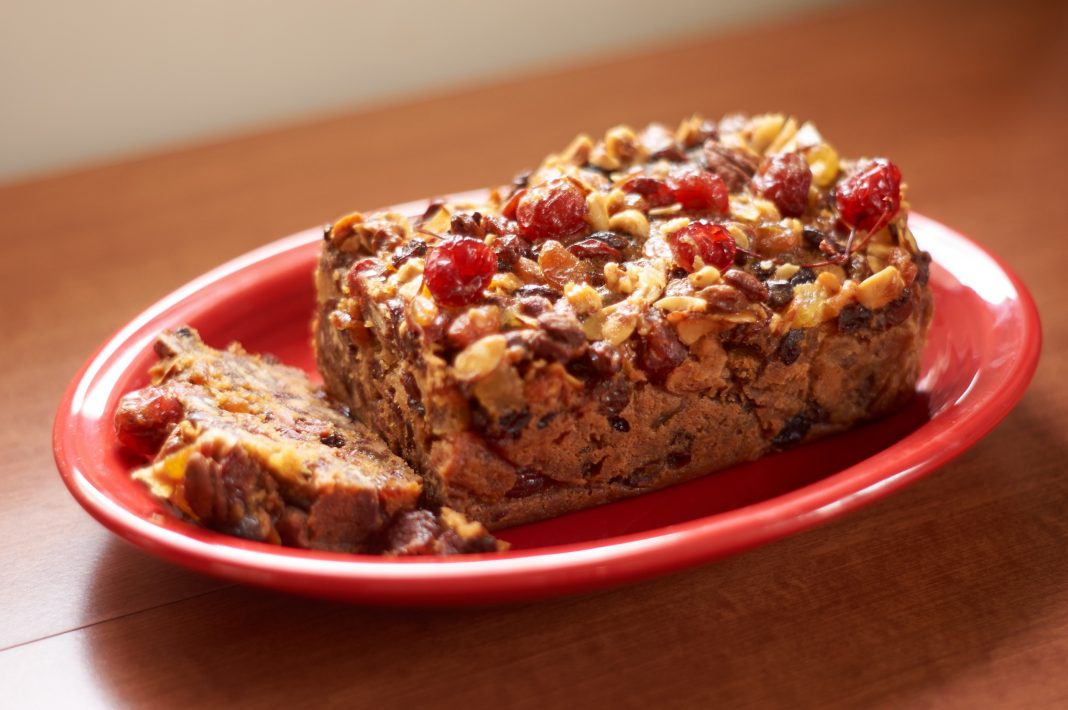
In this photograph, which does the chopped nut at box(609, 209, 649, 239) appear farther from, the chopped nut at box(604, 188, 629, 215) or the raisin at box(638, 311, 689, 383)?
the raisin at box(638, 311, 689, 383)

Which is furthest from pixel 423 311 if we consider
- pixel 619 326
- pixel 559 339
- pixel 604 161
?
pixel 604 161

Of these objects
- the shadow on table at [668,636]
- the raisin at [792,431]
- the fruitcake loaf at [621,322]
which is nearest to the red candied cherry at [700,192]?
the fruitcake loaf at [621,322]

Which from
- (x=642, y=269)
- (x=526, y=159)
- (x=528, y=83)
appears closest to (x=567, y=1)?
(x=528, y=83)

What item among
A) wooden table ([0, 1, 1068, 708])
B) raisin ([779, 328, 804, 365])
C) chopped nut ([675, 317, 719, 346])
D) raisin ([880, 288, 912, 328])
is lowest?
wooden table ([0, 1, 1068, 708])

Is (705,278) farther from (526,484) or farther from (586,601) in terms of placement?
(586,601)

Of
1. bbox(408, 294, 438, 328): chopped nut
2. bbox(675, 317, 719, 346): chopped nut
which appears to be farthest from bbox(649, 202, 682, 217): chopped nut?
bbox(408, 294, 438, 328): chopped nut

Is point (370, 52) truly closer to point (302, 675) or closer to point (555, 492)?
point (555, 492)

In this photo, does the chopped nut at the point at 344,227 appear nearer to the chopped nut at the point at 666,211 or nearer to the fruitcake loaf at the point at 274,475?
the fruitcake loaf at the point at 274,475
